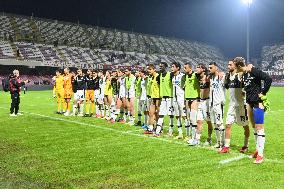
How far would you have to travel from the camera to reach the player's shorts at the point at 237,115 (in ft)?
32.9

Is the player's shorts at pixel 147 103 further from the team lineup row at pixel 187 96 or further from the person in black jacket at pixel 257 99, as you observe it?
the person in black jacket at pixel 257 99

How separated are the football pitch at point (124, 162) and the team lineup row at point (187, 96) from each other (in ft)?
2.32

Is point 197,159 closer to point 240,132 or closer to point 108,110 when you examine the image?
point 240,132

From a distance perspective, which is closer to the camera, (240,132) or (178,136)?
(178,136)

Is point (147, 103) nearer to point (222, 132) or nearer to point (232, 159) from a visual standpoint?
point (222, 132)

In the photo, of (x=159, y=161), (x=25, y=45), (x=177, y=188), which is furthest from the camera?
(x=25, y=45)

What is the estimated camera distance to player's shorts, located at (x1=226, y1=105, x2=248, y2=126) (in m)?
10.0

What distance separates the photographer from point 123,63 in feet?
234

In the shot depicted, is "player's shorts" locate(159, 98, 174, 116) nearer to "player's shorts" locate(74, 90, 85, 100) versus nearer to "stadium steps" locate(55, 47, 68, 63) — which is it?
"player's shorts" locate(74, 90, 85, 100)

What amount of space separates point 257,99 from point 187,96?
3008 mm

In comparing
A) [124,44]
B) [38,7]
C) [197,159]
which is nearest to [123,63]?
[124,44]

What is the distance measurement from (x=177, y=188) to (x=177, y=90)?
236 inches

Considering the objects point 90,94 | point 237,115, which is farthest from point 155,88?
point 90,94

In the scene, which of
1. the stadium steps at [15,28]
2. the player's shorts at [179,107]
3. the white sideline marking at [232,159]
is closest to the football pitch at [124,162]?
the white sideline marking at [232,159]
